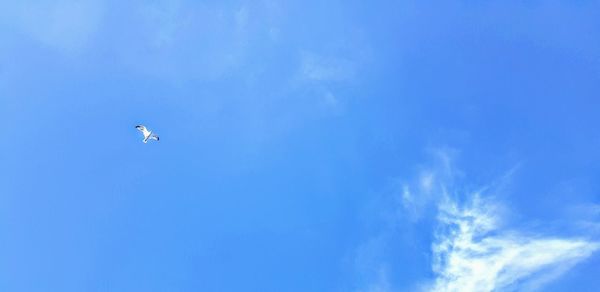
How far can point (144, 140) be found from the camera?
17662 cm
